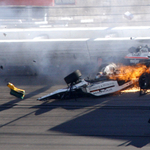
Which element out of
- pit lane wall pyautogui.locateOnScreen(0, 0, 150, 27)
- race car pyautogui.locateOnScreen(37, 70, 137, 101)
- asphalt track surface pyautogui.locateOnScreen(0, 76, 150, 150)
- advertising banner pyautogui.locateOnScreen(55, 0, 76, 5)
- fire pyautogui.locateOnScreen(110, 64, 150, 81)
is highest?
advertising banner pyautogui.locateOnScreen(55, 0, 76, 5)

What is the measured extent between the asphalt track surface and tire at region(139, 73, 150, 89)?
28cm

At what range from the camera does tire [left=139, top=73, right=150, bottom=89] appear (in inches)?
242

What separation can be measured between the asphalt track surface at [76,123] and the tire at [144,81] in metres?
0.28

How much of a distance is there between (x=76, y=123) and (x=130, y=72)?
2.36m

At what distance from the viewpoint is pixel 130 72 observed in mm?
6359

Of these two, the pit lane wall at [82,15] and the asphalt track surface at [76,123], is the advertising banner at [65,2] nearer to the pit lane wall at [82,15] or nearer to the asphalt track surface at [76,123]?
the pit lane wall at [82,15]

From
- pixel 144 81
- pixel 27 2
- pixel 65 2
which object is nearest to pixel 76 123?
pixel 144 81

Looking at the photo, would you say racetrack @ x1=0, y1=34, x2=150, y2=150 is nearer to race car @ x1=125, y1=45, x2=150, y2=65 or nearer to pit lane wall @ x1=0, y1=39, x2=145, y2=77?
pit lane wall @ x1=0, y1=39, x2=145, y2=77

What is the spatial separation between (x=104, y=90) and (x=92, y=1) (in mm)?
11485

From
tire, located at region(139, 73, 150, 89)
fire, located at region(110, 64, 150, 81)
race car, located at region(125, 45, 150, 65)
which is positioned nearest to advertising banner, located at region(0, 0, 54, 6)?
race car, located at region(125, 45, 150, 65)

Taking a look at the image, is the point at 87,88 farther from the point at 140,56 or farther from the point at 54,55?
the point at 54,55

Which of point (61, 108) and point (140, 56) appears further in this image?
point (140, 56)

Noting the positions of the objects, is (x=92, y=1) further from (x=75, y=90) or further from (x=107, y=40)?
(x=75, y=90)

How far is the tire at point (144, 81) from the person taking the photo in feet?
20.2
